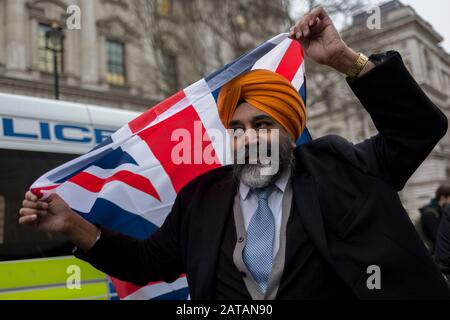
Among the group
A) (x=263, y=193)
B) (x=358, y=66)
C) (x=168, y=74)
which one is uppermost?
Answer: (x=168, y=74)

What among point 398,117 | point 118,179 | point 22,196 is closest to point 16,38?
point 22,196

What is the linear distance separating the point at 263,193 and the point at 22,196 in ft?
9.79

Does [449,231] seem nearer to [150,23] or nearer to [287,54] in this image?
[287,54]

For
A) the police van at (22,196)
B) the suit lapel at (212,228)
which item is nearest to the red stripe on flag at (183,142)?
the suit lapel at (212,228)

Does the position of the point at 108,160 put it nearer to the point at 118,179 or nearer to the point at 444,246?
the point at 118,179

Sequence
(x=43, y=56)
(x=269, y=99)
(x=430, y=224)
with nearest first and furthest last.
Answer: (x=269, y=99), (x=430, y=224), (x=43, y=56)

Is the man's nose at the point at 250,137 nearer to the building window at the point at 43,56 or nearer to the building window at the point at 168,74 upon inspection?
the building window at the point at 168,74

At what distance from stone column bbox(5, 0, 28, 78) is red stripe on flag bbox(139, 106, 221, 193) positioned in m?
16.8

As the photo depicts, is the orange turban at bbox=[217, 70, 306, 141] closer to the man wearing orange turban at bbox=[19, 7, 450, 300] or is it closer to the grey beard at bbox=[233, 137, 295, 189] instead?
the man wearing orange turban at bbox=[19, 7, 450, 300]

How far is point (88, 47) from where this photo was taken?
20.5 m

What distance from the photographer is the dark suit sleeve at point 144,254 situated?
2021 millimetres

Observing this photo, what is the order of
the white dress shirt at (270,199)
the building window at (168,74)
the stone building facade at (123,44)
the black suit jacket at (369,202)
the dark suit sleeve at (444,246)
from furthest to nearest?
the building window at (168,74), the stone building facade at (123,44), the dark suit sleeve at (444,246), the white dress shirt at (270,199), the black suit jacket at (369,202)

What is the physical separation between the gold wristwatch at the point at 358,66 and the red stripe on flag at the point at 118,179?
157cm

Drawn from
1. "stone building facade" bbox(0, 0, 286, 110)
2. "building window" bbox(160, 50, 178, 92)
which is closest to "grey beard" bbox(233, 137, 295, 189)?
"stone building facade" bbox(0, 0, 286, 110)
